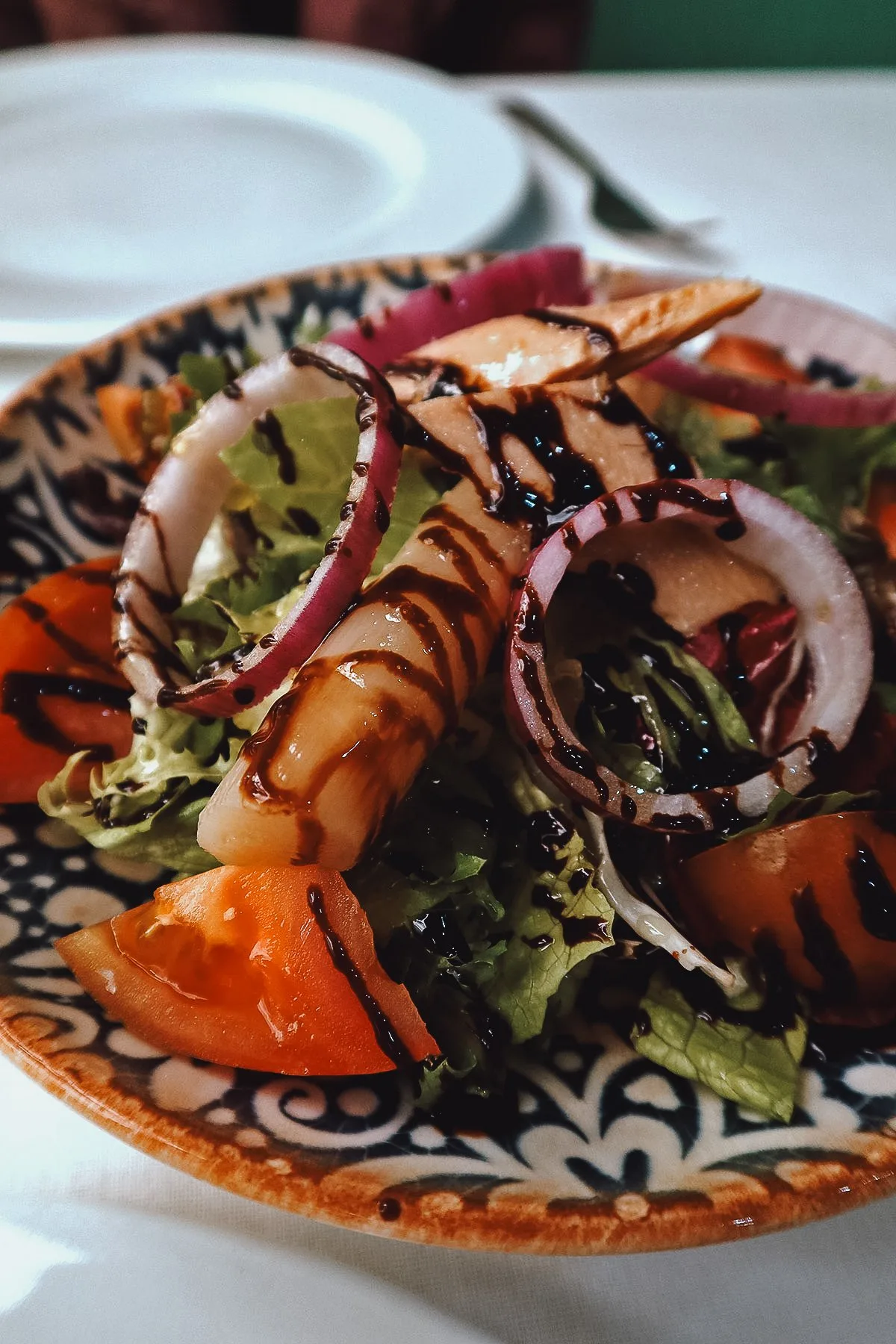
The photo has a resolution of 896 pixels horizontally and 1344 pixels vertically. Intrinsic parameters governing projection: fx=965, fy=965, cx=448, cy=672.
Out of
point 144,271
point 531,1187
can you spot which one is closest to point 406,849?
point 531,1187

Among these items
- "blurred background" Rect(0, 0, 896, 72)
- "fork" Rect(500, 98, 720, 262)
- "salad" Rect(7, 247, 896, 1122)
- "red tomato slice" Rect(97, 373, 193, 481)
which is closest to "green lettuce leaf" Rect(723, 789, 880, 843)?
"salad" Rect(7, 247, 896, 1122)

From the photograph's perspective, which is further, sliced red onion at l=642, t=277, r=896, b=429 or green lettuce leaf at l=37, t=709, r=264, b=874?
sliced red onion at l=642, t=277, r=896, b=429

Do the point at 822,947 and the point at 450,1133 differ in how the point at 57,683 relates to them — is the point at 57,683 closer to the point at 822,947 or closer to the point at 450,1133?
the point at 450,1133

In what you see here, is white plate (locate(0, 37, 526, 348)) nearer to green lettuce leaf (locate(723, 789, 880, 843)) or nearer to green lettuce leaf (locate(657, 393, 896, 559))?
green lettuce leaf (locate(657, 393, 896, 559))

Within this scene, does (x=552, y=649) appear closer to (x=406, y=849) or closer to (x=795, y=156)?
(x=406, y=849)

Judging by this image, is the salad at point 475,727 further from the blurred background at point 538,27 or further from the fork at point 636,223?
the blurred background at point 538,27

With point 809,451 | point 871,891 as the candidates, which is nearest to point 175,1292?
point 871,891

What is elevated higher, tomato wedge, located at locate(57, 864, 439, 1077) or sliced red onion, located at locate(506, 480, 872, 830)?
sliced red onion, located at locate(506, 480, 872, 830)

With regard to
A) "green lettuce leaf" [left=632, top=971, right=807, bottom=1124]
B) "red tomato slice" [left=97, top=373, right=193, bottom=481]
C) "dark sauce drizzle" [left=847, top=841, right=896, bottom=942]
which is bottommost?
"green lettuce leaf" [left=632, top=971, right=807, bottom=1124]
